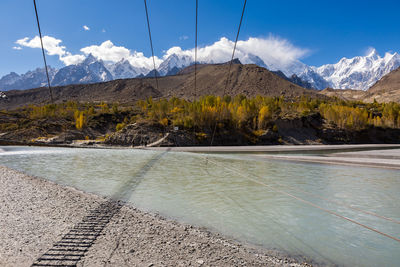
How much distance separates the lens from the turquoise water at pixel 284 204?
5.55 metres

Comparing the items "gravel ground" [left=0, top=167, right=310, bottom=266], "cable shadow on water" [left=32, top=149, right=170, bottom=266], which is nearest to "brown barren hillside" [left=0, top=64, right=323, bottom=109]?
"cable shadow on water" [left=32, top=149, right=170, bottom=266]

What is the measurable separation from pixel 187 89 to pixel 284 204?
15417 cm

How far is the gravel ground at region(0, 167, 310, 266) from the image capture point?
4508 mm

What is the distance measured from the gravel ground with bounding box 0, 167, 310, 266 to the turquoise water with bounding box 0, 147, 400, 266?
70 centimetres

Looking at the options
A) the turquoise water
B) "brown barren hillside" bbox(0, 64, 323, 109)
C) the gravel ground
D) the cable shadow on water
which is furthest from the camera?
"brown barren hillside" bbox(0, 64, 323, 109)

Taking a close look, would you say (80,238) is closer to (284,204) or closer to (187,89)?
(284,204)

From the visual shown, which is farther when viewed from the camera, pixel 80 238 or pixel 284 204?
pixel 284 204

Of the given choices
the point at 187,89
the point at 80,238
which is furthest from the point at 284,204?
the point at 187,89

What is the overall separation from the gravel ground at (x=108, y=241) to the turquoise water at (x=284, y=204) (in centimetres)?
70

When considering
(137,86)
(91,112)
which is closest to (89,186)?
(91,112)

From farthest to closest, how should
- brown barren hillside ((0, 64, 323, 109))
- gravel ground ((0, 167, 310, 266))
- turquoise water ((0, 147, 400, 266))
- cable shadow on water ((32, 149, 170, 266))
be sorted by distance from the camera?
1. brown barren hillside ((0, 64, 323, 109))
2. turquoise water ((0, 147, 400, 266))
3. gravel ground ((0, 167, 310, 266))
4. cable shadow on water ((32, 149, 170, 266))

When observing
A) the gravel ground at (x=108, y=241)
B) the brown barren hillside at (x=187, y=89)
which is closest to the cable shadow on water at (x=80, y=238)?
the gravel ground at (x=108, y=241)

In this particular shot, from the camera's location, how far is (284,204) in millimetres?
8906

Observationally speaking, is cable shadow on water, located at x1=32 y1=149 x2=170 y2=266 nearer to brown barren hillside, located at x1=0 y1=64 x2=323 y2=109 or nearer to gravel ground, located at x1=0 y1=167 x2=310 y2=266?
gravel ground, located at x1=0 y1=167 x2=310 y2=266
